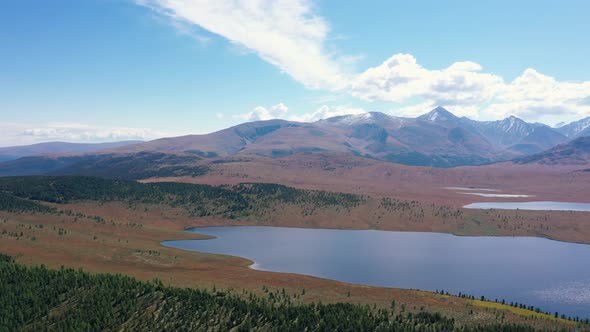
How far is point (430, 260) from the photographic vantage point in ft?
370

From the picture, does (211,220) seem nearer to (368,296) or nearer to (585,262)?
(368,296)

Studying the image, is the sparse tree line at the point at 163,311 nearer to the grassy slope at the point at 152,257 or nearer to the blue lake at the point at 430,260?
the grassy slope at the point at 152,257

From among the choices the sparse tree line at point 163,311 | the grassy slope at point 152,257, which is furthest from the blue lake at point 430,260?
the sparse tree line at point 163,311

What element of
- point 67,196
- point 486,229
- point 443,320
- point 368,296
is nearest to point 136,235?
point 67,196

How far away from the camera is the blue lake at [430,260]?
289 ft

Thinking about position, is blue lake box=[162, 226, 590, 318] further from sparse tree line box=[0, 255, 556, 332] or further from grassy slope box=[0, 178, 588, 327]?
sparse tree line box=[0, 255, 556, 332]

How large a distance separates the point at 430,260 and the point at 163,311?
248 feet

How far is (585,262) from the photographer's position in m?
114

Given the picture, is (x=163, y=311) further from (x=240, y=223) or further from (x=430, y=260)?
(x=240, y=223)

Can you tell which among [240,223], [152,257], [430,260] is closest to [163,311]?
[152,257]

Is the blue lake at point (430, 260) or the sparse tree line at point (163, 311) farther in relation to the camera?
the blue lake at point (430, 260)

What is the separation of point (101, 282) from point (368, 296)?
4394 cm

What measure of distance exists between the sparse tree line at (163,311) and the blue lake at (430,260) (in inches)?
1173

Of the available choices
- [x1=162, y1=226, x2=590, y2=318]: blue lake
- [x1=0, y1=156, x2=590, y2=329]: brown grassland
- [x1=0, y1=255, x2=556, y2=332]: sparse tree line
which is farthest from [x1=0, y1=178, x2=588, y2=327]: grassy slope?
[x1=162, y1=226, x2=590, y2=318]: blue lake
